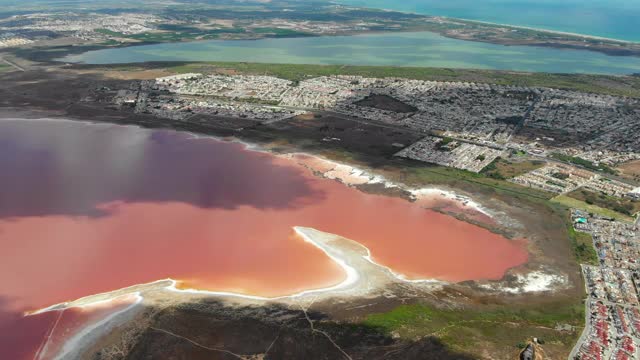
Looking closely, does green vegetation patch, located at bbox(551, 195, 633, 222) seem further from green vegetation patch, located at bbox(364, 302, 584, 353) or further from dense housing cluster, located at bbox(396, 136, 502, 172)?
green vegetation patch, located at bbox(364, 302, 584, 353)

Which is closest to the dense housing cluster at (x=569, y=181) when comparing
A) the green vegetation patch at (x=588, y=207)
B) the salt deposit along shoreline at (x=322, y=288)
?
the green vegetation patch at (x=588, y=207)

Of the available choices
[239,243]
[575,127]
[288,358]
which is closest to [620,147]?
[575,127]

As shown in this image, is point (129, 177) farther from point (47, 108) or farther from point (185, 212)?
point (47, 108)

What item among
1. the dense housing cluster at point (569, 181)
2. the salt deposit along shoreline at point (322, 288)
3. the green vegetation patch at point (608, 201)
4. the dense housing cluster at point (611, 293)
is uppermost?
the dense housing cluster at point (569, 181)

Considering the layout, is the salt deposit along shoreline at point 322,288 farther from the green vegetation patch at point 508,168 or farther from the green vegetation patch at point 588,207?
the green vegetation patch at point 508,168

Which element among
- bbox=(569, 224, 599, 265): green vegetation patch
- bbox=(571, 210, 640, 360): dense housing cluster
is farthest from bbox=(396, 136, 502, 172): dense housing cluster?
bbox=(569, 224, 599, 265): green vegetation patch

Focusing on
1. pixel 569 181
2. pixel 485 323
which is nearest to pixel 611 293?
pixel 485 323

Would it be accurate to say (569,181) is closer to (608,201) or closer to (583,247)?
(608,201)
